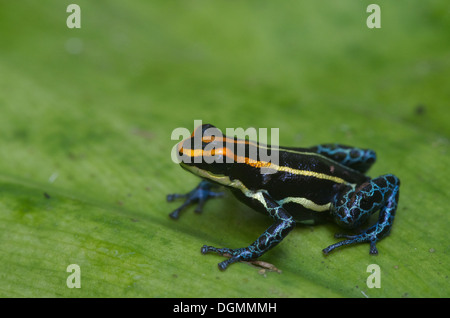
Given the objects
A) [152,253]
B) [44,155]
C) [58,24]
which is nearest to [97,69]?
[58,24]

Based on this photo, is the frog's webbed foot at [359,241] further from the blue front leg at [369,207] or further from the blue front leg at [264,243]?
the blue front leg at [264,243]

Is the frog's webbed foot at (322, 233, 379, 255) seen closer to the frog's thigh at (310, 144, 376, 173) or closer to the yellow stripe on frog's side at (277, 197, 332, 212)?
the yellow stripe on frog's side at (277, 197, 332, 212)

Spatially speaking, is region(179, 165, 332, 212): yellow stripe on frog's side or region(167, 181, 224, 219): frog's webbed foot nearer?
region(179, 165, 332, 212): yellow stripe on frog's side

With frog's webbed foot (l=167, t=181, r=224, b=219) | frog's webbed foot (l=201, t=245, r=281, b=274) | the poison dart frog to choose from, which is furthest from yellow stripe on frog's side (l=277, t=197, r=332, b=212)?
frog's webbed foot (l=167, t=181, r=224, b=219)

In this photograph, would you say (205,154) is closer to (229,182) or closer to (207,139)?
(207,139)

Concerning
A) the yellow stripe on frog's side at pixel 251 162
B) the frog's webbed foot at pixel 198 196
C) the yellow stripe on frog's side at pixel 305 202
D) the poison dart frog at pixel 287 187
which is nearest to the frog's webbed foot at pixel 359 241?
the poison dart frog at pixel 287 187

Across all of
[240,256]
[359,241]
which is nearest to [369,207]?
[359,241]
